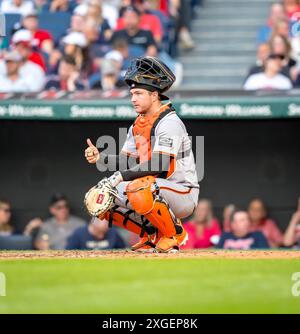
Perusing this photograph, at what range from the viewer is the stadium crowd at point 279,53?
39.8ft

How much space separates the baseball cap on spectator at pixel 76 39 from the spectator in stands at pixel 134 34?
15.2 inches

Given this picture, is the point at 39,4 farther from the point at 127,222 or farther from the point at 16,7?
the point at 127,222

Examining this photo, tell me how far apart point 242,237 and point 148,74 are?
359 cm

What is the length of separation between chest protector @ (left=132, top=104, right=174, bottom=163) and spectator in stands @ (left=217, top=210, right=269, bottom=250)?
3.09 meters

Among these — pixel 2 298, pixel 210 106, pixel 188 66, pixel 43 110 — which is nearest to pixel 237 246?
pixel 210 106

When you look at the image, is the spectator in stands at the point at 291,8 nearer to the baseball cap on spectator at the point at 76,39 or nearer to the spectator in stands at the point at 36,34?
the baseball cap on spectator at the point at 76,39

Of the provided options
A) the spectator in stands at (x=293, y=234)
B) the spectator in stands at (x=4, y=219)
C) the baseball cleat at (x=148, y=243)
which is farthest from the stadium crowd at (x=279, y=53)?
the baseball cleat at (x=148, y=243)

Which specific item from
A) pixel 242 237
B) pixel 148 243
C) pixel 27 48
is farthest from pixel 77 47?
pixel 148 243

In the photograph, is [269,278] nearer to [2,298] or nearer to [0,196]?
[2,298]

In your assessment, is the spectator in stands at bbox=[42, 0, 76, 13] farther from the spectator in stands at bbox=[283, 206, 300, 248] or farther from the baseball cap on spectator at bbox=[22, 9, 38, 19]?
the spectator in stands at bbox=[283, 206, 300, 248]

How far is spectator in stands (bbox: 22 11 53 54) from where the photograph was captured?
13844 mm

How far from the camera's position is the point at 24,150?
12.7 metres

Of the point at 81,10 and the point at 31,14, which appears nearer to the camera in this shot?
the point at 31,14

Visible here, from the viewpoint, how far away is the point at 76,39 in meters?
13.5
